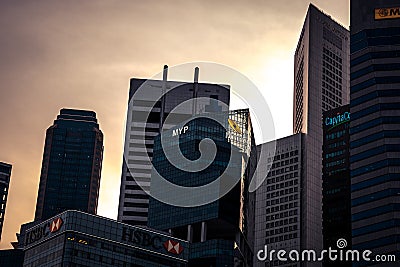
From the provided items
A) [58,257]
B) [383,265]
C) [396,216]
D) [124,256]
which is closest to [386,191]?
[396,216]

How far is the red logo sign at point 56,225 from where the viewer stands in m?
168

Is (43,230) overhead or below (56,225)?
overhead

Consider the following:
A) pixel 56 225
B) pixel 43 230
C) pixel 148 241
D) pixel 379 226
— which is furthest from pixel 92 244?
pixel 379 226

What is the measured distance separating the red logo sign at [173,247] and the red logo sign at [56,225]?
28337 millimetres

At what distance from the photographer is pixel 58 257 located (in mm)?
163125

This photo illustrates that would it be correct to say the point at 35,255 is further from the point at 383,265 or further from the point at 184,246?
the point at 383,265

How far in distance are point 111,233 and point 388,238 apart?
2817 inches

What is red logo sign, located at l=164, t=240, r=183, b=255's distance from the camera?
604 feet

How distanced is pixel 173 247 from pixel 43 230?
105 feet

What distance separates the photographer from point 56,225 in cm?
16900

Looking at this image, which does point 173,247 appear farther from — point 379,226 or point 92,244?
point 379,226

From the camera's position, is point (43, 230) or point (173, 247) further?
point (173, 247)

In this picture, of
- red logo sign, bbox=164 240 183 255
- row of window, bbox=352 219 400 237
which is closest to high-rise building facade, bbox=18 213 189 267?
red logo sign, bbox=164 240 183 255

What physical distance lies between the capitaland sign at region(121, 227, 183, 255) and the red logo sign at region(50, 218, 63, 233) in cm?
1471
